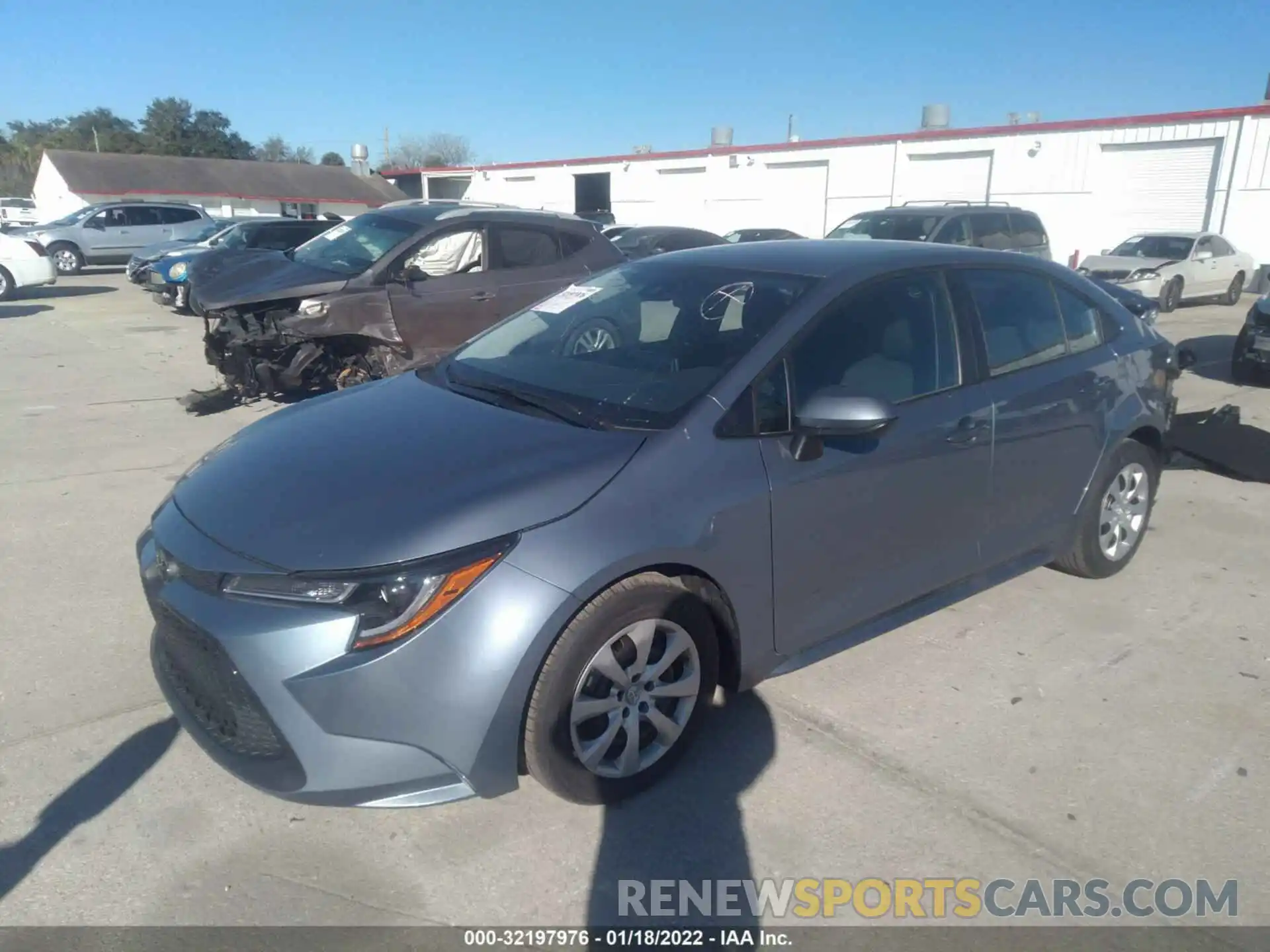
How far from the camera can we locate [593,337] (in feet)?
12.3

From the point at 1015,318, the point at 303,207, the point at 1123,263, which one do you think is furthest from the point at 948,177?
the point at 303,207

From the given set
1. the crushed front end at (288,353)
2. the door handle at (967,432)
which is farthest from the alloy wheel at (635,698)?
the crushed front end at (288,353)

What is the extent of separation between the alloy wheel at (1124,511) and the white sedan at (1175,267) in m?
13.8

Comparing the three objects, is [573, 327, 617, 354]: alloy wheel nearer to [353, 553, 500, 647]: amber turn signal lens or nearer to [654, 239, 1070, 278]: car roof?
[654, 239, 1070, 278]: car roof

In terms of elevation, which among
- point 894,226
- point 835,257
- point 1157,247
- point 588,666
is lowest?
point 1157,247

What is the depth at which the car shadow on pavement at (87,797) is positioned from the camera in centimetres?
267

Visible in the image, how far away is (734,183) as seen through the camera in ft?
106

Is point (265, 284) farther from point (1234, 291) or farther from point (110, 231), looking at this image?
point (1234, 291)

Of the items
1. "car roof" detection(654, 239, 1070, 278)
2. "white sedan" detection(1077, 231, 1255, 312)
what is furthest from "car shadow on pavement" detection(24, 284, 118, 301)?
"white sedan" detection(1077, 231, 1255, 312)

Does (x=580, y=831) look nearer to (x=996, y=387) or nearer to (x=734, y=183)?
(x=996, y=387)

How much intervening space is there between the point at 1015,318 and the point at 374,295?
5511 mm

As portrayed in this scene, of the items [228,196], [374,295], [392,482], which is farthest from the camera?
[228,196]

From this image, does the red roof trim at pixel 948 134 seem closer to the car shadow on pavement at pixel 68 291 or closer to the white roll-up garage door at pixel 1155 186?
the white roll-up garage door at pixel 1155 186

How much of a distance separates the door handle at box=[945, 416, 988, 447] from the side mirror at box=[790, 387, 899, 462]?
0.63 metres
